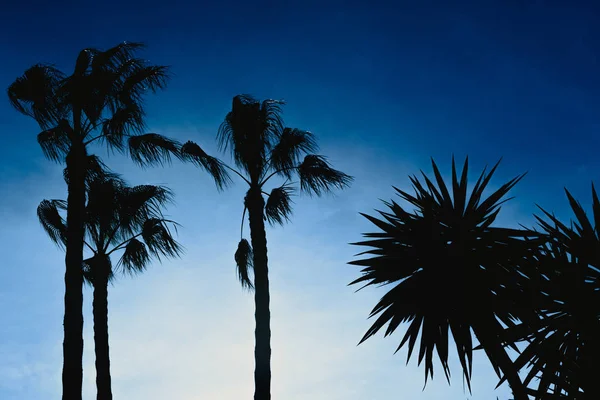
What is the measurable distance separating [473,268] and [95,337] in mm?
10896

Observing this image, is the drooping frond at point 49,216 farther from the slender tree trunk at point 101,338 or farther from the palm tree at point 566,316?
the palm tree at point 566,316

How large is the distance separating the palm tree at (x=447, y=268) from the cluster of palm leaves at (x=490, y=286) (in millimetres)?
23

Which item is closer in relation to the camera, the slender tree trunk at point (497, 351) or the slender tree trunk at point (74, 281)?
the slender tree trunk at point (497, 351)

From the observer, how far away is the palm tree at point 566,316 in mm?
10680

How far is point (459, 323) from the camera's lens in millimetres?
12812

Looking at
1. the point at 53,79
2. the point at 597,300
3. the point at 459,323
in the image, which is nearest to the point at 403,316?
the point at 459,323

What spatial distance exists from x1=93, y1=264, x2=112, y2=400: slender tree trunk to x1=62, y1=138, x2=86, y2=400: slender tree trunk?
3.93 metres

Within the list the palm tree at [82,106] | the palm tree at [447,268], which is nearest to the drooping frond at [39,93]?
the palm tree at [82,106]

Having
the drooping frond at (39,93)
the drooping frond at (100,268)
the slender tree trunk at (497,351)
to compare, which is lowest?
the slender tree trunk at (497,351)

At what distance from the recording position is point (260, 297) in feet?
44.2

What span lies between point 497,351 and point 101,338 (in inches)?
434

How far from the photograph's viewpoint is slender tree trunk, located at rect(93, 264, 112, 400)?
53.6 ft

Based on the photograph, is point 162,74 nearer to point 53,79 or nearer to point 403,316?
point 53,79

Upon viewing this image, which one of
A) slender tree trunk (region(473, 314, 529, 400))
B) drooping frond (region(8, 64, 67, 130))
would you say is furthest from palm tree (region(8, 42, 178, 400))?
slender tree trunk (region(473, 314, 529, 400))
